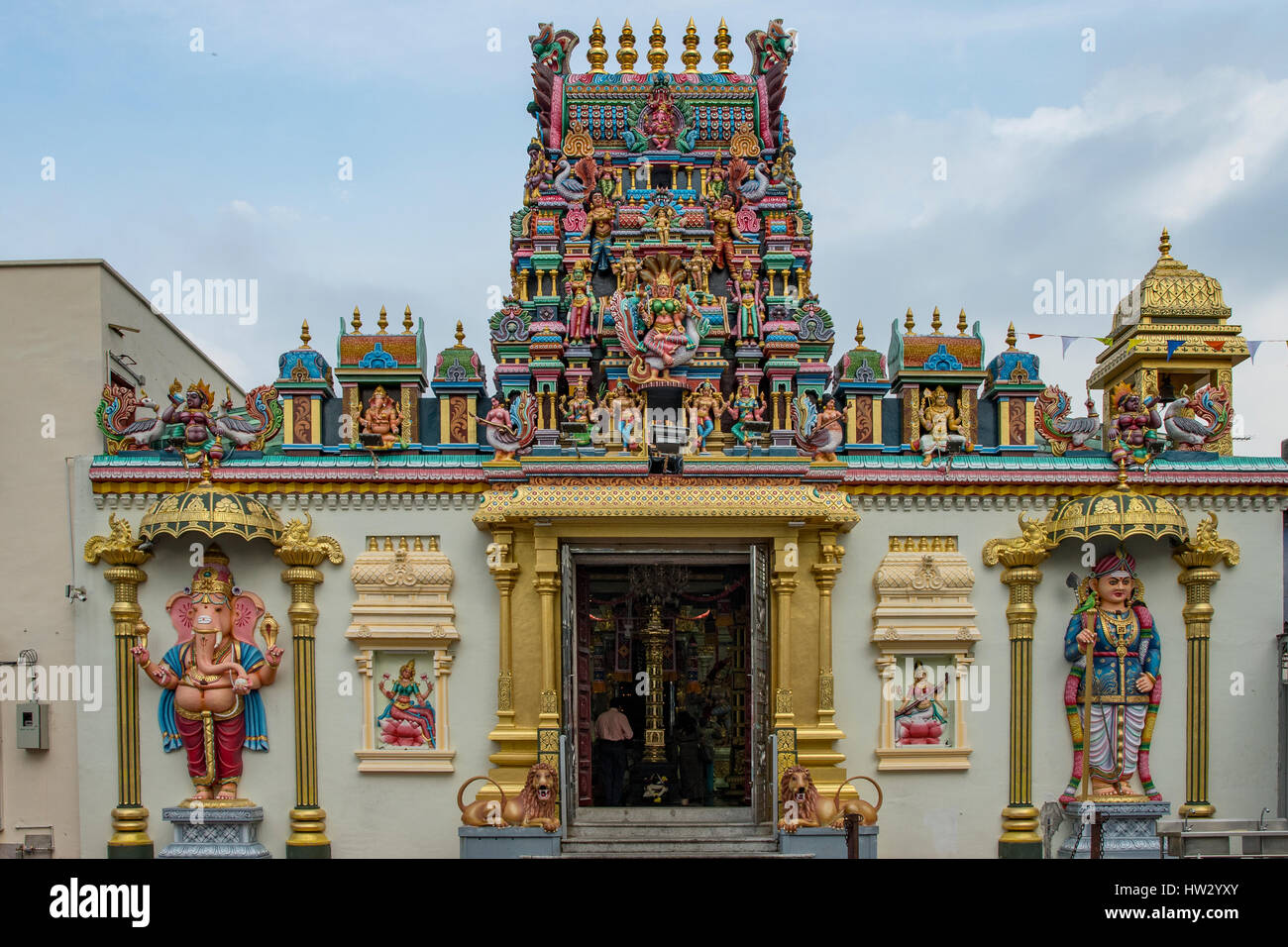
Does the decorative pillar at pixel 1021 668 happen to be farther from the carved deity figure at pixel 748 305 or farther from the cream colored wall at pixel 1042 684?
the carved deity figure at pixel 748 305

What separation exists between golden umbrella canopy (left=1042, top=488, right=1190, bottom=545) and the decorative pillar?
0.47 meters

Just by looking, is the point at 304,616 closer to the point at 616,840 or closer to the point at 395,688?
the point at 395,688

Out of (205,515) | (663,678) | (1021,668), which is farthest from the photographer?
(663,678)

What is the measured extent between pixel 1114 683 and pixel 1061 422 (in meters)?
3.38

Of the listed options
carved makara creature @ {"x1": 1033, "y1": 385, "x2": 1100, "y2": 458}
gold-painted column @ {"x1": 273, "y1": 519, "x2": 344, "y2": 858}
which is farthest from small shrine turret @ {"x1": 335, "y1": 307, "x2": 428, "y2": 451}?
carved makara creature @ {"x1": 1033, "y1": 385, "x2": 1100, "y2": 458}

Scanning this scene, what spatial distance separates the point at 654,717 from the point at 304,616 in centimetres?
586

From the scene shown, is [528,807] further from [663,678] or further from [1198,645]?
[1198,645]

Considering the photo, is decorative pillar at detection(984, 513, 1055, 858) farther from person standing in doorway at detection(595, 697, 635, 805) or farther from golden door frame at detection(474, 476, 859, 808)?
person standing in doorway at detection(595, 697, 635, 805)

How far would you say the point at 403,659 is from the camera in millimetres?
15469

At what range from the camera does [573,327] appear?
1579 centimetres

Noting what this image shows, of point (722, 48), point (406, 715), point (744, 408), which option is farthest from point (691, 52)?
point (406, 715)
